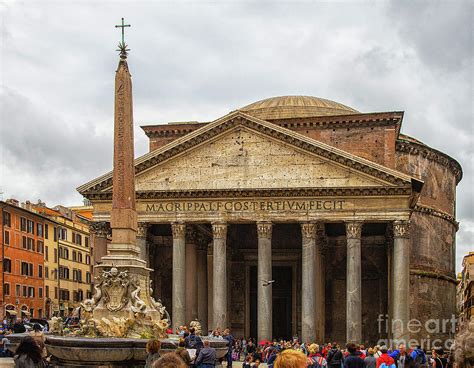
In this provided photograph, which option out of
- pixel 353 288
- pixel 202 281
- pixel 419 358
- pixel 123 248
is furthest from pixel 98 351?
pixel 202 281

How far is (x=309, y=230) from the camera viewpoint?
2995 cm

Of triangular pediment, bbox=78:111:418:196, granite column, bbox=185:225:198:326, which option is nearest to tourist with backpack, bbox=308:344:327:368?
triangular pediment, bbox=78:111:418:196

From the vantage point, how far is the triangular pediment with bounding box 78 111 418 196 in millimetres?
29938

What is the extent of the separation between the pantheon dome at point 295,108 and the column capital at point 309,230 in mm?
11631

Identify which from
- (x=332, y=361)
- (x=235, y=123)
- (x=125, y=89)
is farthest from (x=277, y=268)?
(x=125, y=89)

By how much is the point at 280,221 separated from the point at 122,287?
18608 millimetres

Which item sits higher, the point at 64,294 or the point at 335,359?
the point at 335,359

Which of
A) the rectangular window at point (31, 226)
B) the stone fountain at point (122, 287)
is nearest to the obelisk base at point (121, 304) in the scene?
the stone fountain at point (122, 287)

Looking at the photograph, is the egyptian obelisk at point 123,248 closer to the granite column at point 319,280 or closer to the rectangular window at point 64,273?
the granite column at point 319,280

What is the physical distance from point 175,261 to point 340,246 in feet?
30.1

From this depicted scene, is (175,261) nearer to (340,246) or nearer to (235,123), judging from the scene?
(235,123)

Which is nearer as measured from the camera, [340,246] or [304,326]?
[304,326]

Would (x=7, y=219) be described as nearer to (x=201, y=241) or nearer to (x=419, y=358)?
(x=201, y=241)

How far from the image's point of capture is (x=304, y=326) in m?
29.5
